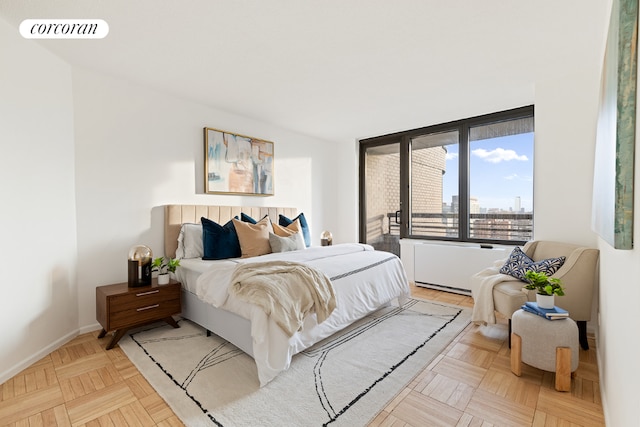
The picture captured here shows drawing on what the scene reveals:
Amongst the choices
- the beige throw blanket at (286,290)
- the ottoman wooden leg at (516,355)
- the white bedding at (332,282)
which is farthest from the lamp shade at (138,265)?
the ottoman wooden leg at (516,355)

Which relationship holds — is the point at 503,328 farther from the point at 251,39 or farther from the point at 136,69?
the point at 136,69

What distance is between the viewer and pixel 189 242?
314cm

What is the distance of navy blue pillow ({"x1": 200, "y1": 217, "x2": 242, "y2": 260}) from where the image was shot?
3.02 metres

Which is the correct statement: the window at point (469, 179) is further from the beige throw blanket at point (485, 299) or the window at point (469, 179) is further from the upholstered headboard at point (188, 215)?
the upholstered headboard at point (188, 215)

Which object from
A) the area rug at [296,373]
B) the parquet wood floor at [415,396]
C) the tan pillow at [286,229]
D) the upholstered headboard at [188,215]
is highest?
the upholstered headboard at [188,215]

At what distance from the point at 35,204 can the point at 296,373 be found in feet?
7.75

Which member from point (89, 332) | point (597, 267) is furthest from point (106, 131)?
point (597, 267)

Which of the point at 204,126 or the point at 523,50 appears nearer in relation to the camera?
the point at 523,50

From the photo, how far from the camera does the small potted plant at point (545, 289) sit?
1.98m

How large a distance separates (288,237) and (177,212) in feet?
4.19

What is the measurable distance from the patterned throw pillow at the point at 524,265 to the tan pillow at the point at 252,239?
2.44m

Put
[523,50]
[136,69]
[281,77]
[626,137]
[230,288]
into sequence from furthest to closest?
[281,77] → [136,69] → [523,50] → [230,288] → [626,137]

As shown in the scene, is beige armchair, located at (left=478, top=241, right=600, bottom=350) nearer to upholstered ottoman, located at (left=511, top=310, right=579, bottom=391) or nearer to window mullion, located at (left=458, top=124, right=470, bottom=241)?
upholstered ottoman, located at (left=511, top=310, right=579, bottom=391)

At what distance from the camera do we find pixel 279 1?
1.80m
